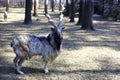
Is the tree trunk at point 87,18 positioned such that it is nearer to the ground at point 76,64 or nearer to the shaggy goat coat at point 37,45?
the ground at point 76,64

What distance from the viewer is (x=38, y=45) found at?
8312 mm

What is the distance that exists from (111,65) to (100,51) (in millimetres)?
2345

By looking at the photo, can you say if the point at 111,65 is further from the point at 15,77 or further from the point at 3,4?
the point at 3,4

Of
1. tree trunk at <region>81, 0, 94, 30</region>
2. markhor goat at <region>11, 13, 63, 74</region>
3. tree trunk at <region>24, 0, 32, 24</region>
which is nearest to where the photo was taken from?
markhor goat at <region>11, 13, 63, 74</region>

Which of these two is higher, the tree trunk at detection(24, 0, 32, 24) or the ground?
the tree trunk at detection(24, 0, 32, 24)

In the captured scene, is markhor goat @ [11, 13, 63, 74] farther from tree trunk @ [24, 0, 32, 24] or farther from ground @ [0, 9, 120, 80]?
tree trunk @ [24, 0, 32, 24]

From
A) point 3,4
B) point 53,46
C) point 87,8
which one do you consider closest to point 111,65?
point 53,46

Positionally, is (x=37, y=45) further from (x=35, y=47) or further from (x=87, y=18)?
(x=87, y=18)

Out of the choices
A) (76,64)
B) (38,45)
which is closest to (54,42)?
(38,45)

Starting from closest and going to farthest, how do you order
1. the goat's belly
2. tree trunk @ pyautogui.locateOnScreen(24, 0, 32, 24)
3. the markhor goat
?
the markhor goat
the goat's belly
tree trunk @ pyautogui.locateOnScreen(24, 0, 32, 24)

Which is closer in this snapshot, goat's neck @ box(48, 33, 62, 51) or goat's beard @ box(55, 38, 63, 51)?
goat's beard @ box(55, 38, 63, 51)

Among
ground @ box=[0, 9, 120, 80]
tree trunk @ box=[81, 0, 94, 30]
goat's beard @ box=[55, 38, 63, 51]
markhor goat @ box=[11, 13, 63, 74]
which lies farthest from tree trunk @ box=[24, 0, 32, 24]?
goat's beard @ box=[55, 38, 63, 51]

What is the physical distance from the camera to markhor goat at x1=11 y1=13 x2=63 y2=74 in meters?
8.11

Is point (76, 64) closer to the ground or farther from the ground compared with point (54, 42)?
closer to the ground
